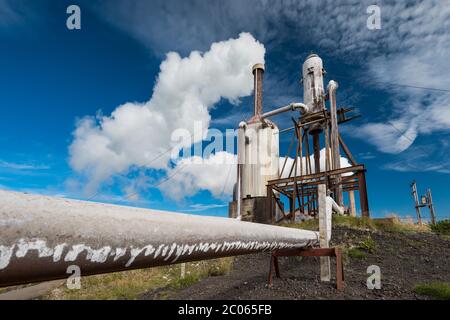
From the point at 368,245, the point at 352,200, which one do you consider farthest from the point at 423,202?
the point at 368,245

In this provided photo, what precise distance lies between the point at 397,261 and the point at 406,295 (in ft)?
8.88

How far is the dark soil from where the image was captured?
386 centimetres

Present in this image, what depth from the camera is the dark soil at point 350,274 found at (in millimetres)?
3861

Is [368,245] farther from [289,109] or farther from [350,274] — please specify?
[289,109]

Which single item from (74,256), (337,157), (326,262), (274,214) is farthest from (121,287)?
(337,157)

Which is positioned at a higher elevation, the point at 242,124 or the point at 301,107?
the point at 301,107

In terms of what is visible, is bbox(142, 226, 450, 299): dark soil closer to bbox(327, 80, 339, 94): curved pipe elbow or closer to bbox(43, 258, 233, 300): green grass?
bbox(43, 258, 233, 300): green grass

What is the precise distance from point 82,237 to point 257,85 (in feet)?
61.9

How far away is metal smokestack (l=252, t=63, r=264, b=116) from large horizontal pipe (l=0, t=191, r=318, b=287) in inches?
664

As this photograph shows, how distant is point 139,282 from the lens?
744 centimetres

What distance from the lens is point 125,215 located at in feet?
3.56

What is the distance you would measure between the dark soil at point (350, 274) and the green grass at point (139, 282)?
1.47 ft

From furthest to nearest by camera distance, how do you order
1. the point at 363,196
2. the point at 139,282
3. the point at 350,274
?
the point at 363,196 → the point at 139,282 → the point at 350,274
